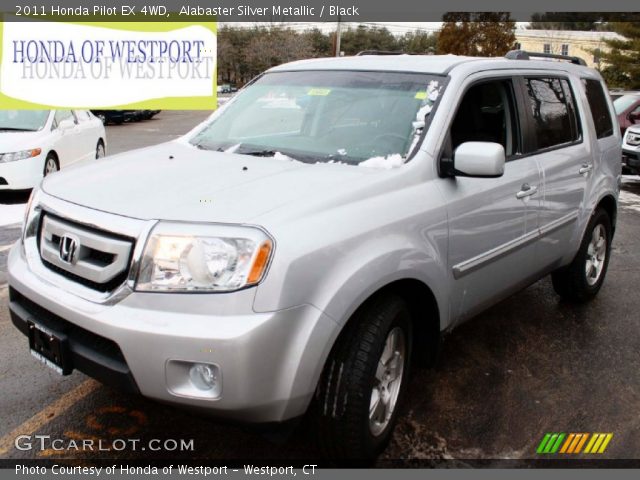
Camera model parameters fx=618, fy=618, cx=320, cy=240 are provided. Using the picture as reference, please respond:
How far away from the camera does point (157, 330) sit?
222 cm

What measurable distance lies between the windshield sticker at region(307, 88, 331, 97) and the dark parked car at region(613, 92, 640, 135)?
1095cm

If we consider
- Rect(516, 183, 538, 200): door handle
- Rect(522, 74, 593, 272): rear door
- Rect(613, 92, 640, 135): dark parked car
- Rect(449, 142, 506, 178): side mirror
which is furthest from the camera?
Rect(613, 92, 640, 135): dark parked car

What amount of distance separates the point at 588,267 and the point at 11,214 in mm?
6654

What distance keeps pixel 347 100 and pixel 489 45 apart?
1905 inches

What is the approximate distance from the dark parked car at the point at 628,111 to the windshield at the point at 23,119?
1091cm

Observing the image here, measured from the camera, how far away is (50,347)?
2.55 metres

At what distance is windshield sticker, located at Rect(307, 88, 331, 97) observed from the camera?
362cm

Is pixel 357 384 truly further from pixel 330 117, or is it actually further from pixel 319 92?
pixel 319 92

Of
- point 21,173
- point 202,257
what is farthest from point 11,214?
point 202,257

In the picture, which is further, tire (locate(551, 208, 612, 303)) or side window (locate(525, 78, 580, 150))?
tire (locate(551, 208, 612, 303))

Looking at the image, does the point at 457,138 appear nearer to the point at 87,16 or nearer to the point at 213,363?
the point at 213,363

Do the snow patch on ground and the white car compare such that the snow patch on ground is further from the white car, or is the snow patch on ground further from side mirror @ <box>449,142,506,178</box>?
side mirror @ <box>449,142,506,178</box>

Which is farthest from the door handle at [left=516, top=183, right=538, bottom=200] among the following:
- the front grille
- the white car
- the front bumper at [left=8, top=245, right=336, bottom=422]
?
the white car

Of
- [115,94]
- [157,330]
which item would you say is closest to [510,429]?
[157,330]
